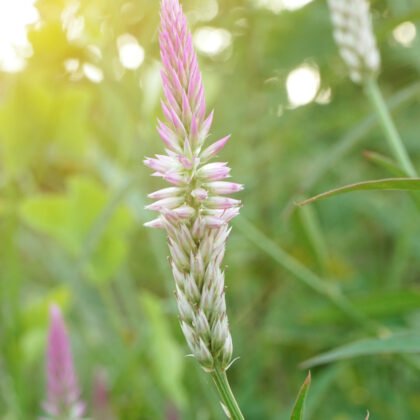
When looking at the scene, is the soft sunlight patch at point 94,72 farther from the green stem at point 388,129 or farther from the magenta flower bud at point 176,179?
the magenta flower bud at point 176,179

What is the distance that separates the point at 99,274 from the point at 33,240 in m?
0.65

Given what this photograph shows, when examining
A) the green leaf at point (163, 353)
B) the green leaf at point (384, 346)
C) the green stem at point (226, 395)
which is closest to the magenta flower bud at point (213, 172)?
the green stem at point (226, 395)

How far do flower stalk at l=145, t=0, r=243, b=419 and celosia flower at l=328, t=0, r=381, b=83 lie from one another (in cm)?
56

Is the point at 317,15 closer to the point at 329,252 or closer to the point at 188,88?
the point at 329,252

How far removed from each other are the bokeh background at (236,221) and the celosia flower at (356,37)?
19 cm

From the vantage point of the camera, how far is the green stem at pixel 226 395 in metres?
0.54

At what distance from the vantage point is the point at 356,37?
111 centimetres

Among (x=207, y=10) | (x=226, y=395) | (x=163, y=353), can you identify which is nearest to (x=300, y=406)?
(x=226, y=395)

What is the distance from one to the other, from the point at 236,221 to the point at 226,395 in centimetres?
73

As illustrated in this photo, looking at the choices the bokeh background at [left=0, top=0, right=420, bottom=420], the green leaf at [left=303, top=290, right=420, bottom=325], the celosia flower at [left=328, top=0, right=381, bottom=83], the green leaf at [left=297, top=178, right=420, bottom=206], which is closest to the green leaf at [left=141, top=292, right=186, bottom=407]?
the bokeh background at [left=0, top=0, right=420, bottom=420]

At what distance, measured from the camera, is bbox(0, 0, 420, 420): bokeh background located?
158cm

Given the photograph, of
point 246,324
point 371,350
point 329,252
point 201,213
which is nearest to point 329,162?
point 371,350

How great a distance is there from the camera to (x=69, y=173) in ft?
7.03

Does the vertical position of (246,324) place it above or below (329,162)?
below
